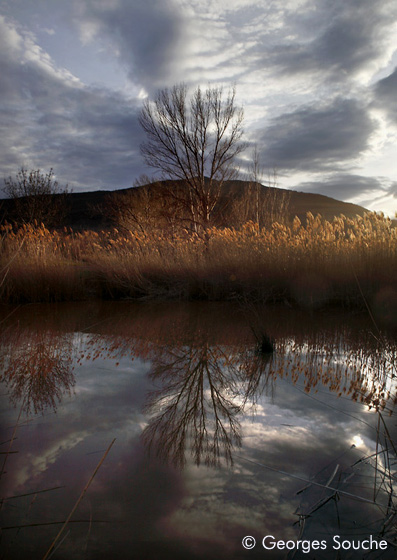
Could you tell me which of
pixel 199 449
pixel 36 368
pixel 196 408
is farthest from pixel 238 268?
pixel 199 449

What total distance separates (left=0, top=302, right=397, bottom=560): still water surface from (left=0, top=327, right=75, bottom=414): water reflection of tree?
0.05ft

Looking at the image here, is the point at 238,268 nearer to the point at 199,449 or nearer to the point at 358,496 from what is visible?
the point at 199,449

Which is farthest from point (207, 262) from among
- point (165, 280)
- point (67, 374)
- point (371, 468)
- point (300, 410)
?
point (371, 468)

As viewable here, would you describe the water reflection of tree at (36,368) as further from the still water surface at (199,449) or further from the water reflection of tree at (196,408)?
the water reflection of tree at (196,408)

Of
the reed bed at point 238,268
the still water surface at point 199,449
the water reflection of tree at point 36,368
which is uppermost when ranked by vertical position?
the reed bed at point 238,268

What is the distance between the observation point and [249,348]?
3.02 meters

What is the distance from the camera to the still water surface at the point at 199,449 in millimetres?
1013

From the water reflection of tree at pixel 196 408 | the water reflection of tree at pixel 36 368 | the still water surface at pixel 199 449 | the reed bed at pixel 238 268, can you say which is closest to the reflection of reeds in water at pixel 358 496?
the still water surface at pixel 199 449

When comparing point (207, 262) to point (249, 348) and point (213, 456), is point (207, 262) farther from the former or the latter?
point (213, 456)

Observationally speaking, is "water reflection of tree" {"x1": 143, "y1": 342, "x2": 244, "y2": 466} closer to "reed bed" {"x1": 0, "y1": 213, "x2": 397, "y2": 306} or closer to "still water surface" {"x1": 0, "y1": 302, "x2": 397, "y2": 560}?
"still water surface" {"x1": 0, "y1": 302, "x2": 397, "y2": 560}

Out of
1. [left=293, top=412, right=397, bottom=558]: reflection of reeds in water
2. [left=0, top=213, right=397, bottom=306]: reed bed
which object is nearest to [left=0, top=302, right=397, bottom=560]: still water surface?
[left=293, top=412, right=397, bottom=558]: reflection of reeds in water

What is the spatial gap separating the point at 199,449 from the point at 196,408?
390 mm

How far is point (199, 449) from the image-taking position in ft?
4.76

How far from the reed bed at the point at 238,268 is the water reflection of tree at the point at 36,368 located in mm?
1670
